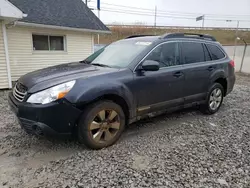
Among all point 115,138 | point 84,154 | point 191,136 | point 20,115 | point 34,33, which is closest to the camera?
point 20,115

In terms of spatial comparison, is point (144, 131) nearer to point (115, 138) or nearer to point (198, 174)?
point (115, 138)

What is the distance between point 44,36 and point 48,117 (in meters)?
8.02

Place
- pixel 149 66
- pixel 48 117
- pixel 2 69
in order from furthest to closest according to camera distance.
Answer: pixel 2 69 → pixel 149 66 → pixel 48 117

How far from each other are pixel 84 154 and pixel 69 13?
9.55 meters

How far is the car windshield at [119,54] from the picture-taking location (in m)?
3.71

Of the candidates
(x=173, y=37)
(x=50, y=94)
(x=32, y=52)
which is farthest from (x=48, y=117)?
(x=32, y=52)

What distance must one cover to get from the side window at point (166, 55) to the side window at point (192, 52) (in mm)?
236

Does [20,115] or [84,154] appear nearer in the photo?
[20,115]

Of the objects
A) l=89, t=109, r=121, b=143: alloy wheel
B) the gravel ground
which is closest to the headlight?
l=89, t=109, r=121, b=143: alloy wheel

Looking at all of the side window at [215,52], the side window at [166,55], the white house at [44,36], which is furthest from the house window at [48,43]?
the side window at [215,52]

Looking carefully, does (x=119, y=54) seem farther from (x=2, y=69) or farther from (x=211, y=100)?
(x=2, y=69)

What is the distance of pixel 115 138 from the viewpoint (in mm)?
3408

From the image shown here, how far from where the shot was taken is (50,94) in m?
2.82

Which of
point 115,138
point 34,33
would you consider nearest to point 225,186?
point 115,138
